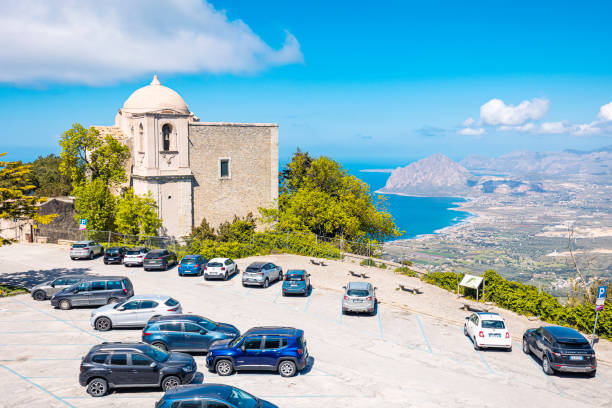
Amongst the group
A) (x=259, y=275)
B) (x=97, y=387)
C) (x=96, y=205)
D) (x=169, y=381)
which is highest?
(x=96, y=205)

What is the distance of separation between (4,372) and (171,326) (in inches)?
232

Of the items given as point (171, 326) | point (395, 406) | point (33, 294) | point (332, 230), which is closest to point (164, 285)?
point (33, 294)

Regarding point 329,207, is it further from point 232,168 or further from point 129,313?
point 129,313

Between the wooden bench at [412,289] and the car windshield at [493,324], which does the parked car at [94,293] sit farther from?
the car windshield at [493,324]

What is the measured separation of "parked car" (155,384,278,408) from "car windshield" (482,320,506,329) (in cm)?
1190

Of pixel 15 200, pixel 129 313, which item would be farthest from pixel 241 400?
pixel 15 200

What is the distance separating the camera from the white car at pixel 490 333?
19.9m

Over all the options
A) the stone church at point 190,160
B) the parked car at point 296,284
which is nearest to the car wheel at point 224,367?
the parked car at point 296,284

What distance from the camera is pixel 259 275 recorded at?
94.1ft

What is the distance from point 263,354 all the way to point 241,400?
15.2 ft

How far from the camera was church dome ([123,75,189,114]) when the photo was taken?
4775 centimetres

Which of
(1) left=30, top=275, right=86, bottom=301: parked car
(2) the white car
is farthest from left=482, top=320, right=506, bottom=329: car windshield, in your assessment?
(1) left=30, top=275, right=86, bottom=301: parked car

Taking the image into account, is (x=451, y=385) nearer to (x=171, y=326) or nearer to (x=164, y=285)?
(x=171, y=326)

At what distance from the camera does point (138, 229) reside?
4244cm
